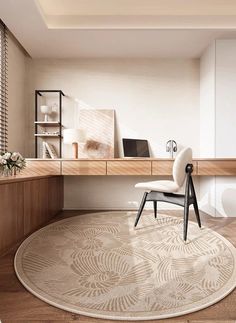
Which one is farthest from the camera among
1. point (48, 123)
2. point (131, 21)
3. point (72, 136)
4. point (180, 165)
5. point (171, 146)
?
point (171, 146)

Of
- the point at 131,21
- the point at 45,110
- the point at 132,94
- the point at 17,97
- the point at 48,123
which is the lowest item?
the point at 48,123

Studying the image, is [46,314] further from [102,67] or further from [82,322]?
[102,67]

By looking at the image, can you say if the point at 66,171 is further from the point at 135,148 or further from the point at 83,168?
the point at 135,148

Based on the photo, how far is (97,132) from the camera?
339 centimetres

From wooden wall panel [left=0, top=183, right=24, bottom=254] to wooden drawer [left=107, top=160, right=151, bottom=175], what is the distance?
114 cm

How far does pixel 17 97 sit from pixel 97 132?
119cm

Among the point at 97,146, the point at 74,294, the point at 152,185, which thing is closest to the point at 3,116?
the point at 97,146

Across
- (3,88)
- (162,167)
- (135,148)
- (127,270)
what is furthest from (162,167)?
(3,88)

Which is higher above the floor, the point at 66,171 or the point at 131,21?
the point at 131,21

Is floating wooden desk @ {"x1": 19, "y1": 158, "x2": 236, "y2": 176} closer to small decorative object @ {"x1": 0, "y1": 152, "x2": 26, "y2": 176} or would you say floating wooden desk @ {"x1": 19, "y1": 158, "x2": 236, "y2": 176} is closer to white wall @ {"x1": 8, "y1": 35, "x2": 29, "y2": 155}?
white wall @ {"x1": 8, "y1": 35, "x2": 29, "y2": 155}

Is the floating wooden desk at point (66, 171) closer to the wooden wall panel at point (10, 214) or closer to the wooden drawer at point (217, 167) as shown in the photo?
the wooden drawer at point (217, 167)

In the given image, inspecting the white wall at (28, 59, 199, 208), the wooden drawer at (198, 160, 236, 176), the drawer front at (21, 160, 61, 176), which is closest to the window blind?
the drawer front at (21, 160, 61, 176)

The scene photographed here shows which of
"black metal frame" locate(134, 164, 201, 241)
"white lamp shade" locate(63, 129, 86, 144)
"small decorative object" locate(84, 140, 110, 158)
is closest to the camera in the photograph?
"black metal frame" locate(134, 164, 201, 241)

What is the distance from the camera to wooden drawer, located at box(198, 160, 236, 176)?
2.73 metres
